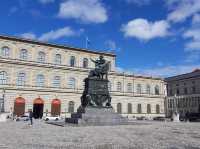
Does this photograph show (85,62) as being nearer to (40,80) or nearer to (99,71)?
(40,80)

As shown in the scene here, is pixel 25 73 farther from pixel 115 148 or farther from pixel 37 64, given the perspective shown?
pixel 115 148

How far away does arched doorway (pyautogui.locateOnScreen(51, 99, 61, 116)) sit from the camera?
53656 millimetres

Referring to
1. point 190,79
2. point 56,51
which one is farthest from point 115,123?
point 190,79

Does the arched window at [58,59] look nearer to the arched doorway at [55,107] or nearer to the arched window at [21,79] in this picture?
the arched window at [21,79]

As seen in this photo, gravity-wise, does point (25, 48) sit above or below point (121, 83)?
above

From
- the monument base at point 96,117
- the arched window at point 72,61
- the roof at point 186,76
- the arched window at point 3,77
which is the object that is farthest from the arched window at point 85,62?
the monument base at point 96,117

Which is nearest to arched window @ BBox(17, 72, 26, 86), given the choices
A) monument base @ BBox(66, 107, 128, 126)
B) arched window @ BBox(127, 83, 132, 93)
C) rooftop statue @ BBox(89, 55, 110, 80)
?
rooftop statue @ BBox(89, 55, 110, 80)

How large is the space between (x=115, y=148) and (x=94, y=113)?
1622 cm

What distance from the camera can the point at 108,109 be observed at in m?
28.5

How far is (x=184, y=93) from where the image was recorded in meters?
75.9

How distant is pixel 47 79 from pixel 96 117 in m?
29.4

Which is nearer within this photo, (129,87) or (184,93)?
(129,87)

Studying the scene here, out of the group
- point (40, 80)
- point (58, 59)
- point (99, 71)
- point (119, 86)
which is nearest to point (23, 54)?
point (40, 80)

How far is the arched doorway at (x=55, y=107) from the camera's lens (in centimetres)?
5366
